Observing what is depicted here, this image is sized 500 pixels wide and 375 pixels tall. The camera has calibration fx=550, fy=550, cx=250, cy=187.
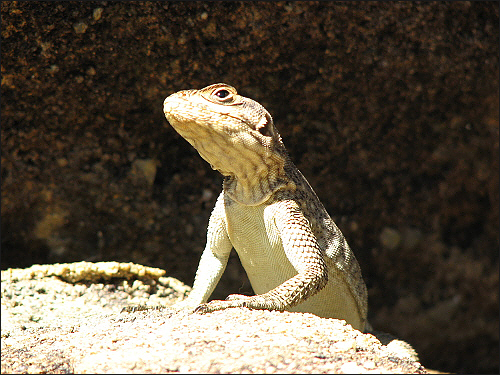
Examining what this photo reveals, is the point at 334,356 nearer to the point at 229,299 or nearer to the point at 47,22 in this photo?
the point at 229,299

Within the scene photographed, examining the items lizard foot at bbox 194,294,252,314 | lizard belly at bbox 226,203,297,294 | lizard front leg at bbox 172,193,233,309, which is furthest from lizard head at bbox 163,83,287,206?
lizard foot at bbox 194,294,252,314

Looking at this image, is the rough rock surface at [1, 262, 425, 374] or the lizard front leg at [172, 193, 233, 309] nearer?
the rough rock surface at [1, 262, 425, 374]

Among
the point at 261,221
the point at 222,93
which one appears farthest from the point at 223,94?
the point at 261,221

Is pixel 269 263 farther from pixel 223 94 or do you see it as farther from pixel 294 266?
pixel 223 94

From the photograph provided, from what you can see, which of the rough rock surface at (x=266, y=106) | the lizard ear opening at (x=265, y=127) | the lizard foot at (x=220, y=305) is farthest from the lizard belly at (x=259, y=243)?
the lizard foot at (x=220, y=305)

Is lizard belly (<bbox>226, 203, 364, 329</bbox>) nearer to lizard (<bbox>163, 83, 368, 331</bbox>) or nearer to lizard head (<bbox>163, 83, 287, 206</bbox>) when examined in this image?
lizard (<bbox>163, 83, 368, 331</bbox>)

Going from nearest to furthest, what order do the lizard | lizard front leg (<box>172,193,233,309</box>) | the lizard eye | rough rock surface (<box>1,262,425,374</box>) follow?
rough rock surface (<box>1,262,425,374</box>) → the lizard → the lizard eye → lizard front leg (<box>172,193,233,309</box>)
